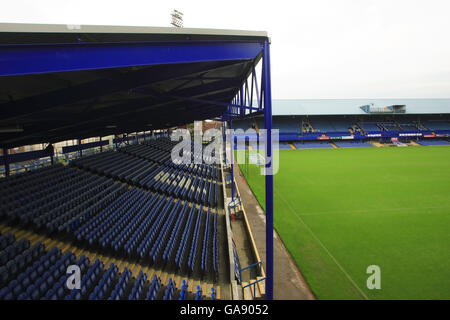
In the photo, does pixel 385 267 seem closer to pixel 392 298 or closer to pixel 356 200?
pixel 392 298

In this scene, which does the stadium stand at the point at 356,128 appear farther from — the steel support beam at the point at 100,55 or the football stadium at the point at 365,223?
the steel support beam at the point at 100,55

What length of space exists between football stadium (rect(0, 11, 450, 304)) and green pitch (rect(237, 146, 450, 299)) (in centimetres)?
6

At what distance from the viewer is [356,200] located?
12906mm

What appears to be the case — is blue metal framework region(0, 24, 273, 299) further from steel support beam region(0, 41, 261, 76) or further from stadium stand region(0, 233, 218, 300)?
stadium stand region(0, 233, 218, 300)

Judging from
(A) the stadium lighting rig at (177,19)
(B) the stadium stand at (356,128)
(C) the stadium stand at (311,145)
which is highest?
(A) the stadium lighting rig at (177,19)

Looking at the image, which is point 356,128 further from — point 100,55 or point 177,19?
point 100,55

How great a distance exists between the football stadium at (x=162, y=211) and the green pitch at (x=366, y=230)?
62mm

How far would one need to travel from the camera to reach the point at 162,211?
26.6 ft

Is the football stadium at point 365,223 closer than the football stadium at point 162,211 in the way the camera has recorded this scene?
No

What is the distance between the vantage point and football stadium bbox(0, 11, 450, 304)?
141 inches

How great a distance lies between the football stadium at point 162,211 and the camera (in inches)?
141

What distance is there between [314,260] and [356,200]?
7.53m

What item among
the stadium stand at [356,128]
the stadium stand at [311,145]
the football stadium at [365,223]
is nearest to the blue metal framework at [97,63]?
the football stadium at [365,223]

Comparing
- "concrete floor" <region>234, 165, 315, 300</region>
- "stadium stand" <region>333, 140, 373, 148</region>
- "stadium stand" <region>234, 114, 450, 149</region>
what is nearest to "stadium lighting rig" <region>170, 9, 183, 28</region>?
"concrete floor" <region>234, 165, 315, 300</region>
